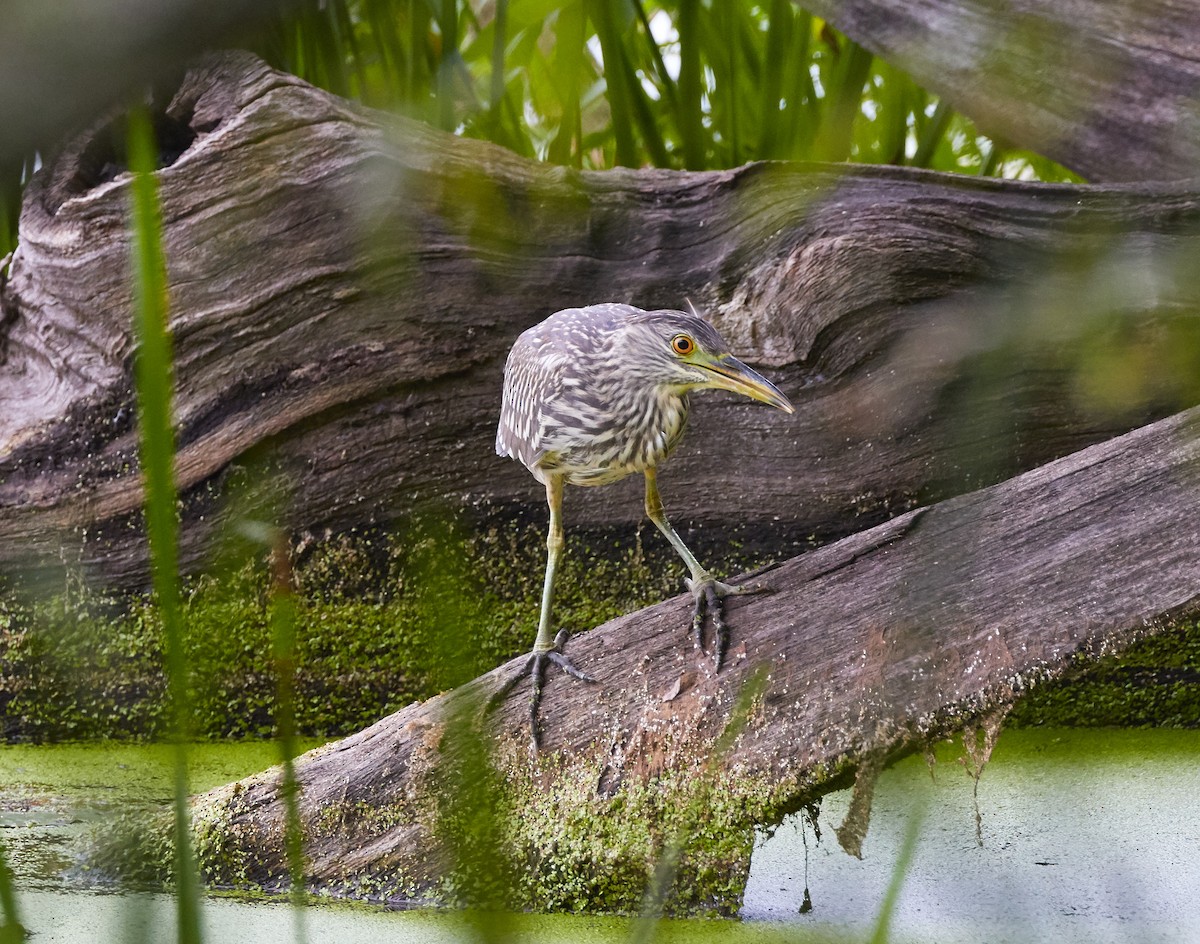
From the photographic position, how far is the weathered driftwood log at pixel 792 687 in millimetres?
1199

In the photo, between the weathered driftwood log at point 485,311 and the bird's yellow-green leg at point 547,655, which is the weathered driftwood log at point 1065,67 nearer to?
the weathered driftwood log at point 485,311

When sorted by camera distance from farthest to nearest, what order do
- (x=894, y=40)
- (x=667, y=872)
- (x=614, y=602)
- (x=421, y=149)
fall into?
(x=894, y=40) → (x=614, y=602) → (x=421, y=149) → (x=667, y=872)

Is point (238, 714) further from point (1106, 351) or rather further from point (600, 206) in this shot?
point (1106, 351)

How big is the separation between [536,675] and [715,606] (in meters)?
0.26

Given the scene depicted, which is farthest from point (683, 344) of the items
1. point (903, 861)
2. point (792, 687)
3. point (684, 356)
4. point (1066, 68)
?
point (1066, 68)

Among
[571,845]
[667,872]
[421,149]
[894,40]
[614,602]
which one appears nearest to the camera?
[667,872]

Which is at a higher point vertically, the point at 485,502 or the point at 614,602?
the point at 485,502


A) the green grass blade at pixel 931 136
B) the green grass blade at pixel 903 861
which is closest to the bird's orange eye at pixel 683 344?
the green grass blade at pixel 903 861

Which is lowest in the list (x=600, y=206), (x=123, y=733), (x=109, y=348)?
(x=123, y=733)

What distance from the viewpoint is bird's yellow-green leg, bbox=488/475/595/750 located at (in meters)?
1.34

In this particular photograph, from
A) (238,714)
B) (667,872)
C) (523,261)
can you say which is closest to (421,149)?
(523,261)

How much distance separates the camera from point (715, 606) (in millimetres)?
1344

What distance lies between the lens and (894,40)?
201cm

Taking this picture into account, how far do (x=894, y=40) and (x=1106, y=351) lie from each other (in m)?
0.77
